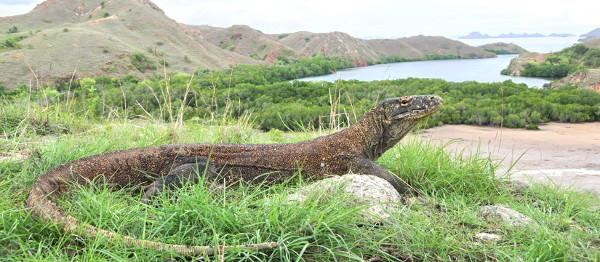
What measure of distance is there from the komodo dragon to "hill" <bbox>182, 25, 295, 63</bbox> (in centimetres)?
3431

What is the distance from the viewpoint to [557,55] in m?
25.1

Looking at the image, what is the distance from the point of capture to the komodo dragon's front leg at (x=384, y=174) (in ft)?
14.4

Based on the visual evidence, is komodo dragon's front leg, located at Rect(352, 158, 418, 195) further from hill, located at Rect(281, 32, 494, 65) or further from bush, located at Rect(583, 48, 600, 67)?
hill, located at Rect(281, 32, 494, 65)

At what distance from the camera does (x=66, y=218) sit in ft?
10.3

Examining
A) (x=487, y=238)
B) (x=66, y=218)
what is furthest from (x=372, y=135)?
(x=66, y=218)

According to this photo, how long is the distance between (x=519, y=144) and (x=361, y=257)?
5.80m

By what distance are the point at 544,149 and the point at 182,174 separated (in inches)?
210

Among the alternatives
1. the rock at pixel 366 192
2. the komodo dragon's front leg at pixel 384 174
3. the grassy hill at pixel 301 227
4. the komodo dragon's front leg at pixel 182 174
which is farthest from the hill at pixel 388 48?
the grassy hill at pixel 301 227

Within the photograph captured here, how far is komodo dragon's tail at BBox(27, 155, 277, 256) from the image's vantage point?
8.91 feet

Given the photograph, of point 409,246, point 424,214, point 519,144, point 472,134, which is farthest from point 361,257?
point 472,134

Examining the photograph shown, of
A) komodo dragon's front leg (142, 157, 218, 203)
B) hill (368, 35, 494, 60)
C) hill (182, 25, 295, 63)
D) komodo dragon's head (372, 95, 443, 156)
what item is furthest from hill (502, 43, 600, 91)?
hill (182, 25, 295, 63)

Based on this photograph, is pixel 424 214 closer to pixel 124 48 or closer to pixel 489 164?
pixel 489 164

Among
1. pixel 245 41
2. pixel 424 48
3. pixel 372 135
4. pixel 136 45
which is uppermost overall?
pixel 372 135

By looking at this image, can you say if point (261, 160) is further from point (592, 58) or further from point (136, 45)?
point (136, 45)
